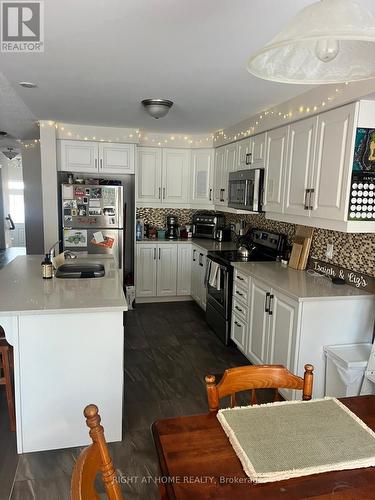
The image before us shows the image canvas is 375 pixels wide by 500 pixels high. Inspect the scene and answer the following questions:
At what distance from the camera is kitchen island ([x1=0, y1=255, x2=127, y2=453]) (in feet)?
6.96

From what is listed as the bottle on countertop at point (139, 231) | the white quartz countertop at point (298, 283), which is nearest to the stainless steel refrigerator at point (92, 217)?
the bottle on countertop at point (139, 231)

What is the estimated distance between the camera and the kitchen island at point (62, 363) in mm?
2121

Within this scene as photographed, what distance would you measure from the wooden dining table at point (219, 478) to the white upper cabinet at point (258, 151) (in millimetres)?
2890

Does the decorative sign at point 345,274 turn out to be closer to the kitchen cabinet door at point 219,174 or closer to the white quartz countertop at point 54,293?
the white quartz countertop at point 54,293

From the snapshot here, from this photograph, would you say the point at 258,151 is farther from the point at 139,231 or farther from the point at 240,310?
the point at 139,231

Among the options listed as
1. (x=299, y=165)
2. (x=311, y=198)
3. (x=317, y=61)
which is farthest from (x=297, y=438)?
(x=299, y=165)

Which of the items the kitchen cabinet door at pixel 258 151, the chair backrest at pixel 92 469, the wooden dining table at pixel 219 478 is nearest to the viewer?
the chair backrest at pixel 92 469

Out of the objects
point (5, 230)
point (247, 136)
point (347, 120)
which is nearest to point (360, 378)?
point (347, 120)

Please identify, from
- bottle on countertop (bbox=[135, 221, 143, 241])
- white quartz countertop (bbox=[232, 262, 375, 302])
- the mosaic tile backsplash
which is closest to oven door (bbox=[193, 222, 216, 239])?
bottle on countertop (bbox=[135, 221, 143, 241])

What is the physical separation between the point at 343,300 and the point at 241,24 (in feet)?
6.07

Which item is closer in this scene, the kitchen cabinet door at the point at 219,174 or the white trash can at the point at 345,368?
the white trash can at the point at 345,368

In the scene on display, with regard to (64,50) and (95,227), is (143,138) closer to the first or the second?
(95,227)

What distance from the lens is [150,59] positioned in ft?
7.32

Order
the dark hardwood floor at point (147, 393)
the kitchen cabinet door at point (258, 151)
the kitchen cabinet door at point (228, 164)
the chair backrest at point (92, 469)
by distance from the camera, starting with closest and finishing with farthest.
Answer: the chair backrest at point (92, 469) → the dark hardwood floor at point (147, 393) → the kitchen cabinet door at point (258, 151) → the kitchen cabinet door at point (228, 164)
